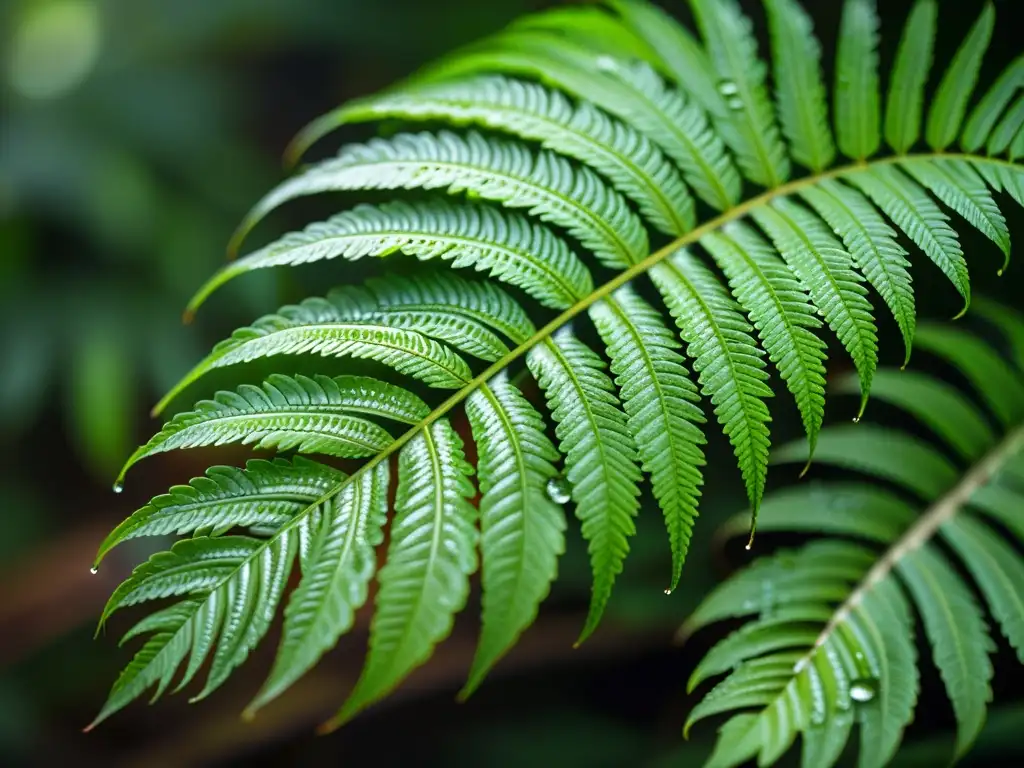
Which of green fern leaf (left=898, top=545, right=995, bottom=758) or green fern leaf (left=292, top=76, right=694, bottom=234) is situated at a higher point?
green fern leaf (left=292, top=76, right=694, bottom=234)

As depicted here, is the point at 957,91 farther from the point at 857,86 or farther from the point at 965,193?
the point at 965,193

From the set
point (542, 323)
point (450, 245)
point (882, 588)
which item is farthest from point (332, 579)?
point (882, 588)

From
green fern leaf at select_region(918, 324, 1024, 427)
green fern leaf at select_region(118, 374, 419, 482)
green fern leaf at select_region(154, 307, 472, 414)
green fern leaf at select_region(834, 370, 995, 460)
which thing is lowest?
green fern leaf at select_region(118, 374, 419, 482)

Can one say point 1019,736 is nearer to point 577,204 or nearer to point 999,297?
point 999,297

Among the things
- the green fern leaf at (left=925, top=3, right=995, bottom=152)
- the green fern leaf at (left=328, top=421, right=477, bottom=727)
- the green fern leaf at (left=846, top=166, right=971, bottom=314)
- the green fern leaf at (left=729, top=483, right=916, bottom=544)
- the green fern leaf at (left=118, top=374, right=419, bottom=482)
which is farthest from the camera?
the green fern leaf at (left=729, top=483, right=916, bottom=544)

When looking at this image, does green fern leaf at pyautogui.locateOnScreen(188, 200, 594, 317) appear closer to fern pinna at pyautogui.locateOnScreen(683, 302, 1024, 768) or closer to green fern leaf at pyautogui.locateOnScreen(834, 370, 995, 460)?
fern pinna at pyautogui.locateOnScreen(683, 302, 1024, 768)

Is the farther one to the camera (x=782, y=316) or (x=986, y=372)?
(x=986, y=372)

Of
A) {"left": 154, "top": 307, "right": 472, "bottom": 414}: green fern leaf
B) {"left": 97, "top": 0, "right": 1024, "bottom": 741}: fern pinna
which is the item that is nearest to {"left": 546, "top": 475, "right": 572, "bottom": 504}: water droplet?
{"left": 97, "top": 0, "right": 1024, "bottom": 741}: fern pinna
